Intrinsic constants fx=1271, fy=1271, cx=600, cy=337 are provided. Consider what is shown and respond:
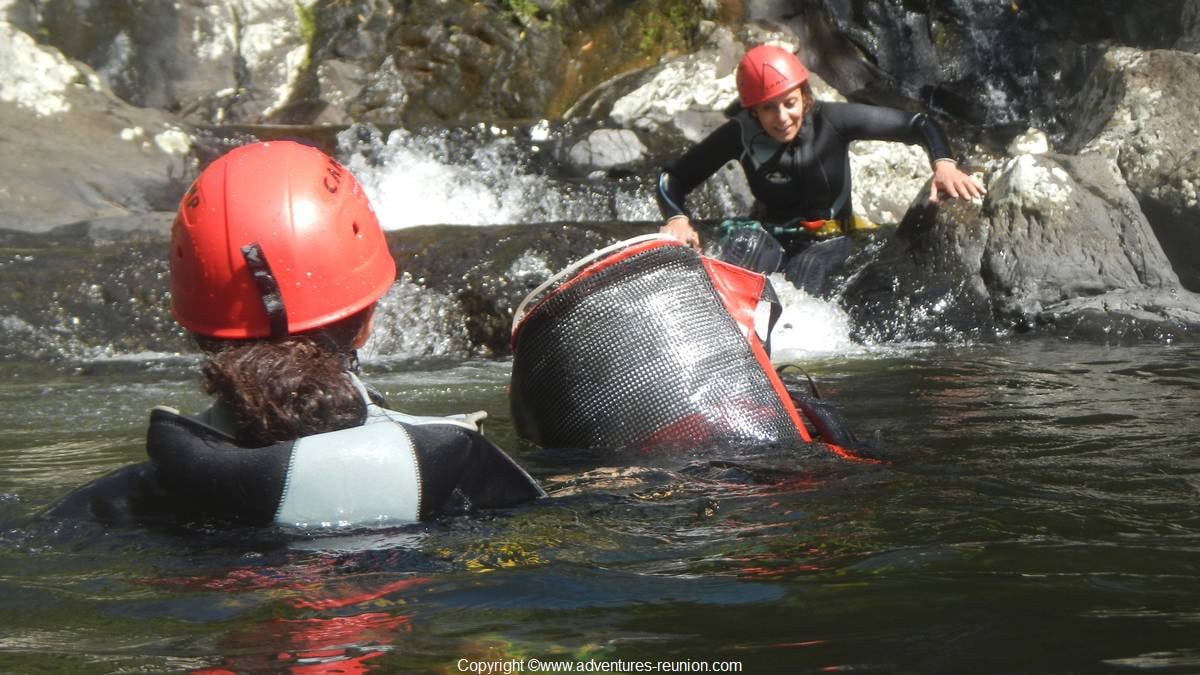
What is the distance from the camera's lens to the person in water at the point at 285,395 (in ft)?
8.71

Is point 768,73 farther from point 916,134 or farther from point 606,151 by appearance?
point 606,151

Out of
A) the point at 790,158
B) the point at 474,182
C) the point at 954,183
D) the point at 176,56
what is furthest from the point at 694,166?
the point at 176,56

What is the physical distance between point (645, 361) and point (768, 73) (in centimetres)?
336

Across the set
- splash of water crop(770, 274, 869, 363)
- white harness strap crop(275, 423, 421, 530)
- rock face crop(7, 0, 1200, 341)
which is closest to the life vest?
white harness strap crop(275, 423, 421, 530)

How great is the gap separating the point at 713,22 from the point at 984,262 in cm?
734

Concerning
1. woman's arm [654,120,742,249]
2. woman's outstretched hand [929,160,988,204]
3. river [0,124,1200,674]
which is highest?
woman's arm [654,120,742,249]

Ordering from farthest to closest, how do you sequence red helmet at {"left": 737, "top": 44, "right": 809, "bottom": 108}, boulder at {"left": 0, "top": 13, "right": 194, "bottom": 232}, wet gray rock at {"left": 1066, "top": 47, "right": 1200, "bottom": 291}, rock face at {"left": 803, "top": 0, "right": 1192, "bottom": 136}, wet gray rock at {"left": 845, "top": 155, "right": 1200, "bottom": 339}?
rock face at {"left": 803, "top": 0, "right": 1192, "bottom": 136}, boulder at {"left": 0, "top": 13, "right": 194, "bottom": 232}, wet gray rock at {"left": 1066, "top": 47, "right": 1200, "bottom": 291}, wet gray rock at {"left": 845, "top": 155, "right": 1200, "bottom": 339}, red helmet at {"left": 737, "top": 44, "right": 809, "bottom": 108}

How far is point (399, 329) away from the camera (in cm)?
840

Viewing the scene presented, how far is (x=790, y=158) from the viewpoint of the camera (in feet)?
22.9

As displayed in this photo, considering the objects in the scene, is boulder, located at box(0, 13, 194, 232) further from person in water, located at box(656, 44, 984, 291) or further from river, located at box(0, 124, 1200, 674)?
river, located at box(0, 124, 1200, 674)

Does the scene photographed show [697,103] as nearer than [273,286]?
No

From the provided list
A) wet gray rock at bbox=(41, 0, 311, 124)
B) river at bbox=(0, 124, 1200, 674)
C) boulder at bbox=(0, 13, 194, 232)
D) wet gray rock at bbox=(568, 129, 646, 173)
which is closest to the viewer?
river at bbox=(0, 124, 1200, 674)

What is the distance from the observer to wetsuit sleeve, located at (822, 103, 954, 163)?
257 inches

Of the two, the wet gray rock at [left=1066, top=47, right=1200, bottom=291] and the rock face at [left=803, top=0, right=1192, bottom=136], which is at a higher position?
the rock face at [left=803, top=0, right=1192, bottom=136]
